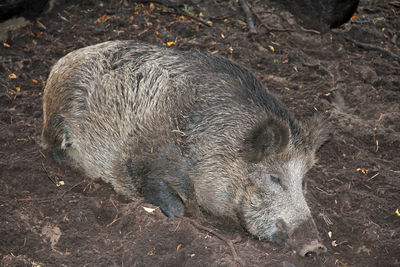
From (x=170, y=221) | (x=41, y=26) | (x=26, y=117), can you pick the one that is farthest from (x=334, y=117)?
(x=41, y=26)

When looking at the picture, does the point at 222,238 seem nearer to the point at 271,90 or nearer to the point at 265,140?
the point at 265,140

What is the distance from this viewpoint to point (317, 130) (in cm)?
427

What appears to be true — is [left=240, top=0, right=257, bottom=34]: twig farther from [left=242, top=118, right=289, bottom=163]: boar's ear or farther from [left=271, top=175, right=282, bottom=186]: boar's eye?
[left=271, top=175, right=282, bottom=186]: boar's eye

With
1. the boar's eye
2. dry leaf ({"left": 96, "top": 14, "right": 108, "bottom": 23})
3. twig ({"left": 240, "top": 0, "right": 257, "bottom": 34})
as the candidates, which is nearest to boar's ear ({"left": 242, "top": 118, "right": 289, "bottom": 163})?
the boar's eye

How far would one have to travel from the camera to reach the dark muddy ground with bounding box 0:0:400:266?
379 centimetres

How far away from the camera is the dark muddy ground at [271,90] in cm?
A: 379

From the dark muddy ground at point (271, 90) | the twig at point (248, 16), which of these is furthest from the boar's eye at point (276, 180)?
the twig at point (248, 16)

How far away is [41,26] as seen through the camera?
20.5 feet

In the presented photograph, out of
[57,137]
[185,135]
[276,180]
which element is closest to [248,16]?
[185,135]

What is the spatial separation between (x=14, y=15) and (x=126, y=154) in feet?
9.76

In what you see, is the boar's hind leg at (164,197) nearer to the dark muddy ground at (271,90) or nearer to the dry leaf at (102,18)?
A: the dark muddy ground at (271,90)

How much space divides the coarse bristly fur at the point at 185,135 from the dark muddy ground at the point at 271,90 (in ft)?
0.76

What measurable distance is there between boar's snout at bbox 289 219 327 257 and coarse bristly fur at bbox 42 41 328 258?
1cm

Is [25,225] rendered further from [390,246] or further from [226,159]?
[390,246]
